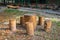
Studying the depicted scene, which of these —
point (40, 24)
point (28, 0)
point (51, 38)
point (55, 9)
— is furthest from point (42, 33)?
point (28, 0)

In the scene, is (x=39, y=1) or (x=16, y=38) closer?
(x=16, y=38)

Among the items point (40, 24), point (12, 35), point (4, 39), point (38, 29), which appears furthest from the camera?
point (40, 24)

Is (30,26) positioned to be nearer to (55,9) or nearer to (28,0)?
(55,9)

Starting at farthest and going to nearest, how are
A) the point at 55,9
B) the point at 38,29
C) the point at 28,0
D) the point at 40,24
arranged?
the point at 28,0 → the point at 55,9 → the point at 40,24 → the point at 38,29

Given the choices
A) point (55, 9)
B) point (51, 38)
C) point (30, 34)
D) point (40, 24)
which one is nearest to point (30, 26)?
point (30, 34)

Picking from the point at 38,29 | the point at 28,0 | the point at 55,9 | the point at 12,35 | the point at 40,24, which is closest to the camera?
the point at 12,35

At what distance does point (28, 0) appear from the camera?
18594 millimetres

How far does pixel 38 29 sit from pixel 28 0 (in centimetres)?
1046

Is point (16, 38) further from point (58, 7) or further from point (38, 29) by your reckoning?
point (58, 7)

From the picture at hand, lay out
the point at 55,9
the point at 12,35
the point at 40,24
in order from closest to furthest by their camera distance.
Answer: the point at 12,35, the point at 40,24, the point at 55,9

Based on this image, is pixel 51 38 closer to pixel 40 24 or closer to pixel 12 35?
pixel 12 35

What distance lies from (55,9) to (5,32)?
8.69 m

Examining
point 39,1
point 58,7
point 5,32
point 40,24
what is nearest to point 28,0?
point 39,1

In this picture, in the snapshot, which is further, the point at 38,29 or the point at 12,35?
the point at 38,29
